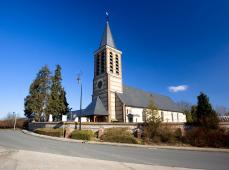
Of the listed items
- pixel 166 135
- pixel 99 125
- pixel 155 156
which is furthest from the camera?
pixel 99 125

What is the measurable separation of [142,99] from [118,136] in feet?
82.4

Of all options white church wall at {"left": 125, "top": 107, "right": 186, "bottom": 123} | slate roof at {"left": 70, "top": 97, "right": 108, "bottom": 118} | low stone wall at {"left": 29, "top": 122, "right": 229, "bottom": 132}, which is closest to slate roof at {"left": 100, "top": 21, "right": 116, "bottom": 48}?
slate roof at {"left": 70, "top": 97, "right": 108, "bottom": 118}

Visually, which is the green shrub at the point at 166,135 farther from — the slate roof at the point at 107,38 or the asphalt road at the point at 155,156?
the slate roof at the point at 107,38

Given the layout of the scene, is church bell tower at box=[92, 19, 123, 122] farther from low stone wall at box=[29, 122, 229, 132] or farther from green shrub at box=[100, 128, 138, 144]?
green shrub at box=[100, 128, 138, 144]

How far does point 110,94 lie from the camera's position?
40.0m

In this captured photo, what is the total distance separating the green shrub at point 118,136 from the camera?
75.0 ft

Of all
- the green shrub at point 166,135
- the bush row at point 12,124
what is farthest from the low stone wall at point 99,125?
the bush row at point 12,124

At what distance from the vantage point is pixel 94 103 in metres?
39.0

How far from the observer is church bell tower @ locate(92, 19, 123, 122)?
39894 mm

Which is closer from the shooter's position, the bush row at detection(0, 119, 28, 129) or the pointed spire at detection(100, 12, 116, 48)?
the pointed spire at detection(100, 12, 116, 48)

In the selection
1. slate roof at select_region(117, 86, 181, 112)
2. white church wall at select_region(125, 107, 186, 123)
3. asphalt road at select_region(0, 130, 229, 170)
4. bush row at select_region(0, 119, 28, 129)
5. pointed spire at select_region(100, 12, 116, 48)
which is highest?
pointed spire at select_region(100, 12, 116, 48)

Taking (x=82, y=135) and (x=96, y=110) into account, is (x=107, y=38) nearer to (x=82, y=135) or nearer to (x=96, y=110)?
(x=96, y=110)

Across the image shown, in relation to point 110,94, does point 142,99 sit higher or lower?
lower

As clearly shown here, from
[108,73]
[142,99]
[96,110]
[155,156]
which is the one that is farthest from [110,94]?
[155,156]
